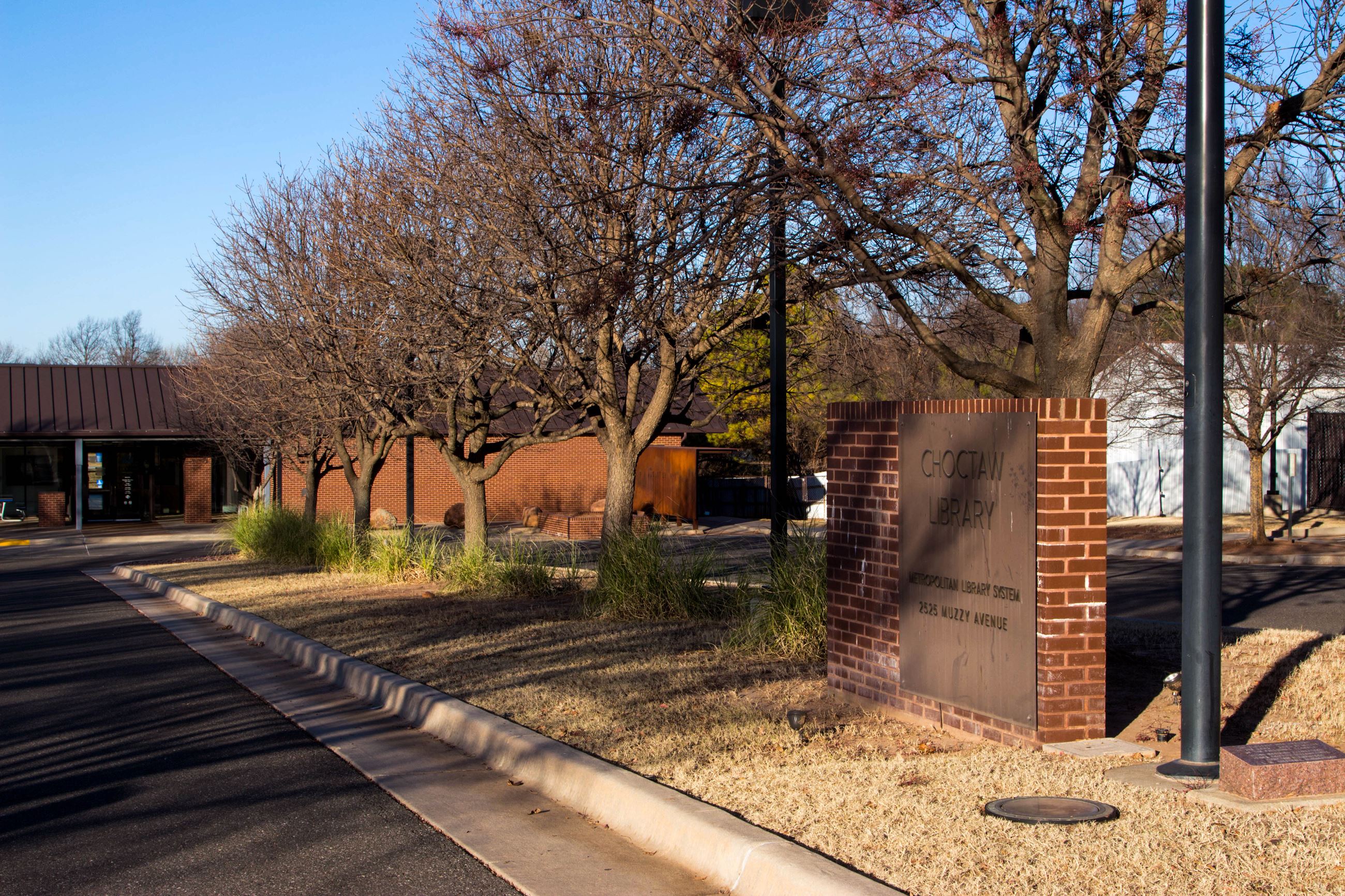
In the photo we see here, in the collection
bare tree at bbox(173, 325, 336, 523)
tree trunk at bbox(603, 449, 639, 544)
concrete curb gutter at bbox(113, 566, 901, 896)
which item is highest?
bare tree at bbox(173, 325, 336, 523)

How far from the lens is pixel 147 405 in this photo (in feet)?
116

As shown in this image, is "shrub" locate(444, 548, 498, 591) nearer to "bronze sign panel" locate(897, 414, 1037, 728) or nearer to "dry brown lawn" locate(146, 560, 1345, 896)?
"dry brown lawn" locate(146, 560, 1345, 896)

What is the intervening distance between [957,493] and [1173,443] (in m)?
28.3

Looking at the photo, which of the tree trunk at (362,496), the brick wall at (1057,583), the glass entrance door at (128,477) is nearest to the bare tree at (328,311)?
the tree trunk at (362,496)

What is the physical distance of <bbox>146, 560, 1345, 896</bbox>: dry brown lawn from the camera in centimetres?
428

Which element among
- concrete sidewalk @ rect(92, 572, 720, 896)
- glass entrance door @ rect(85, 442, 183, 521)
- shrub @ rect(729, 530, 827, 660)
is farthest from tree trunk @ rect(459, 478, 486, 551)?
glass entrance door @ rect(85, 442, 183, 521)

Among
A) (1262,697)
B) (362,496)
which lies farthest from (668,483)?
(1262,697)

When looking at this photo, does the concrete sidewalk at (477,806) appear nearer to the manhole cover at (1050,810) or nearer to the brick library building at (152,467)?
the manhole cover at (1050,810)

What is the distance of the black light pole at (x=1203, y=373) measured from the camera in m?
5.47

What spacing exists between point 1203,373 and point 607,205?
5.69 meters

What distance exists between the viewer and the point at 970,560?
6281mm

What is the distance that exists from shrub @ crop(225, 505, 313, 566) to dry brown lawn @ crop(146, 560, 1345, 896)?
27.0 feet

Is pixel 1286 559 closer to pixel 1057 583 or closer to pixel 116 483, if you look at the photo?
pixel 1057 583

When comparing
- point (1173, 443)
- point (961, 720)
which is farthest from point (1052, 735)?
point (1173, 443)
